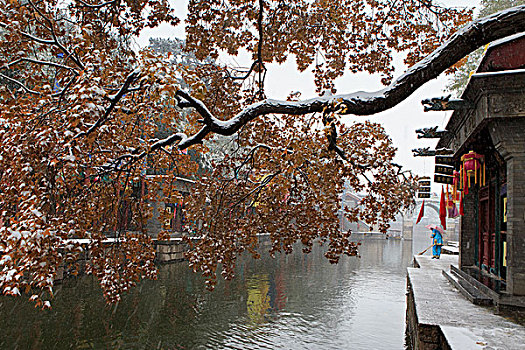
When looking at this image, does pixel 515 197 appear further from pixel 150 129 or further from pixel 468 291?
pixel 150 129

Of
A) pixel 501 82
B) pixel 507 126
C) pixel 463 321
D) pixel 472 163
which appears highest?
pixel 501 82

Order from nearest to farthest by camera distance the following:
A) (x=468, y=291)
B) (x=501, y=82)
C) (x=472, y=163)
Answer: (x=501, y=82) < (x=468, y=291) < (x=472, y=163)

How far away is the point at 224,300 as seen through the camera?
13750 mm

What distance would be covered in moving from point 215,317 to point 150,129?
6.12 m

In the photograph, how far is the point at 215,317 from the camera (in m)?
11.7

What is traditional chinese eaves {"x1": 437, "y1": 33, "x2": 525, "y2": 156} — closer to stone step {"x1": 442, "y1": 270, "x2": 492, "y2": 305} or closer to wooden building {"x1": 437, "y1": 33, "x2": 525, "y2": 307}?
wooden building {"x1": 437, "y1": 33, "x2": 525, "y2": 307}

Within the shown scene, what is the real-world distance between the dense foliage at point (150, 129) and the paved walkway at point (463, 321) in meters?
1.97

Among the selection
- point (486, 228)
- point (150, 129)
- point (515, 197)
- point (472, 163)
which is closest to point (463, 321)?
point (515, 197)

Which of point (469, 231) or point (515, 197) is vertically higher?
point (515, 197)

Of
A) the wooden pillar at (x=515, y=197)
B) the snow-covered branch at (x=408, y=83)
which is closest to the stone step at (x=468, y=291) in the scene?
the wooden pillar at (x=515, y=197)

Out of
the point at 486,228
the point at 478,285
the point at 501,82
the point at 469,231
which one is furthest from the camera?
the point at 469,231

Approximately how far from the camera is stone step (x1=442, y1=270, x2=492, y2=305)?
7.31 meters

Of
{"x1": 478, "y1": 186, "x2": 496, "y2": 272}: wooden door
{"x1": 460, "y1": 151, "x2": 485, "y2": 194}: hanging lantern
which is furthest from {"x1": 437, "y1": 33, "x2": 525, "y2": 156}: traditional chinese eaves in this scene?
{"x1": 478, "y1": 186, "x2": 496, "y2": 272}: wooden door

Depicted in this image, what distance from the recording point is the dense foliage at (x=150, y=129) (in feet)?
13.0
